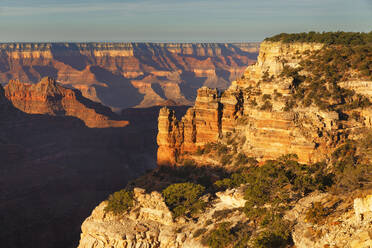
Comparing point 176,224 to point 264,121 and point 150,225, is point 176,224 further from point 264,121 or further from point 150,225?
point 264,121

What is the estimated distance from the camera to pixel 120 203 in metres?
50.3

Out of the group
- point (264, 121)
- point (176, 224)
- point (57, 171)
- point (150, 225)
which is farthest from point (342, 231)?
point (57, 171)

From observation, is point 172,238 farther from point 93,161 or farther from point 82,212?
point 93,161

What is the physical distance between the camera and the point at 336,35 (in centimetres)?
7306

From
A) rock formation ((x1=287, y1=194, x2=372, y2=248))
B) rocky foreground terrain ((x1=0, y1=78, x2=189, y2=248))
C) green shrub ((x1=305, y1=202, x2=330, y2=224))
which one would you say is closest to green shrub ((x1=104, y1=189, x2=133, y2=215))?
rock formation ((x1=287, y1=194, x2=372, y2=248))

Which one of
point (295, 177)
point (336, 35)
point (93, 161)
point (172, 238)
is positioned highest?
point (336, 35)

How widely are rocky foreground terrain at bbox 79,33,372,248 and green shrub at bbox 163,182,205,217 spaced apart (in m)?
0.10

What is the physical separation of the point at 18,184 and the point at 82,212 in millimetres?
29619

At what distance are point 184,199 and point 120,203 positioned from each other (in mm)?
6250

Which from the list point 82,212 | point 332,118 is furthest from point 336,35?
point 82,212

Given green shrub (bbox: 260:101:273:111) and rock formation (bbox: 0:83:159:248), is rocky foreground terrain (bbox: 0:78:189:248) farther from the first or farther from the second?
green shrub (bbox: 260:101:273:111)

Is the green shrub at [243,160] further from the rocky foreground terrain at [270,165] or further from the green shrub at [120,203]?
the green shrub at [120,203]

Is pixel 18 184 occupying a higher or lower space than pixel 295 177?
lower

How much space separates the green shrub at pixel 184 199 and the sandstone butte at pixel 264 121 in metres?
13.2
